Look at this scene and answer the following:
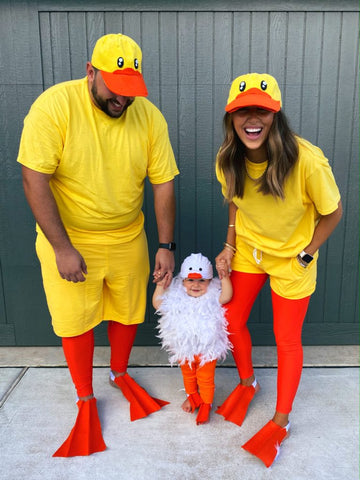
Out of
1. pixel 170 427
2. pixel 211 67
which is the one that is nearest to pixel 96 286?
pixel 170 427

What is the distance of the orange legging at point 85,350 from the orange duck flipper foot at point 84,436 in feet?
0.27

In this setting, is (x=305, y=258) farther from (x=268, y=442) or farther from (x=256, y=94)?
(x=268, y=442)

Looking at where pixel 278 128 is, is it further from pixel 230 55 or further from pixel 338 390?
pixel 338 390

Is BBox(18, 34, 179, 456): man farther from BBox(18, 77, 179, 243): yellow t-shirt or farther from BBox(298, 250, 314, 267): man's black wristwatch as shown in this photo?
BBox(298, 250, 314, 267): man's black wristwatch

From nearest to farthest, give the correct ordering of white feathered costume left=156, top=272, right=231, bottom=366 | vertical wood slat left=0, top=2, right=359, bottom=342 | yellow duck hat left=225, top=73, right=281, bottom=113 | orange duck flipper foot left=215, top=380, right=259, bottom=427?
yellow duck hat left=225, top=73, right=281, bottom=113 < white feathered costume left=156, top=272, right=231, bottom=366 < orange duck flipper foot left=215, top=380, right=259, bottom=427 < vertical wood slat left=0, top=2, right=359, bottom=342

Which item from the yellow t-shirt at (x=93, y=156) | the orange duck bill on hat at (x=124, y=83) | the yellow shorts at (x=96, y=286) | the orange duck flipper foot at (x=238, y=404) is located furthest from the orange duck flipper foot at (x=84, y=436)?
the orange duck bill on hat at (x=124, y=83)

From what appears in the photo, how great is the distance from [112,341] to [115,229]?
71 cm

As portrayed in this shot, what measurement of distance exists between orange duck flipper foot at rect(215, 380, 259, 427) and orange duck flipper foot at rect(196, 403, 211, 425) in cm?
8

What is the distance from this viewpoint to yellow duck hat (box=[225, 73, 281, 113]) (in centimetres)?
176

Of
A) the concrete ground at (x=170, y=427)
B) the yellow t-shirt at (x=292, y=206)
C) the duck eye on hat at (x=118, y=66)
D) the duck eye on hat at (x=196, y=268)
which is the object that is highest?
the duck eye on hat at (x=118, y=66)

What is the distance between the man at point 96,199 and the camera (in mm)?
1888

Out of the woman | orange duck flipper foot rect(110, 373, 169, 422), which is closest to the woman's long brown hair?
the woman

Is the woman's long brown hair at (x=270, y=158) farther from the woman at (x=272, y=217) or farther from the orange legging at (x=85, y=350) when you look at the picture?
the orange legging at (x=85, y=350)

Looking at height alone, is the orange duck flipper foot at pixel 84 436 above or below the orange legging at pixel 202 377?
below
